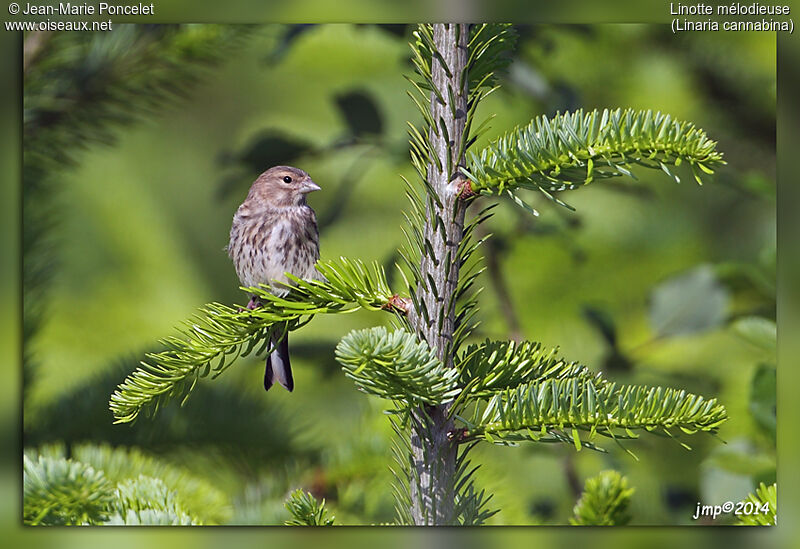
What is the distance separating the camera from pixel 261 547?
48.7 inches

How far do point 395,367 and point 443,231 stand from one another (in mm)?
158

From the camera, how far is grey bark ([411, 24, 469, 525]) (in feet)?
2.52

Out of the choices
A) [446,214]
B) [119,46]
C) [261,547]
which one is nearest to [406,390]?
[446,214]

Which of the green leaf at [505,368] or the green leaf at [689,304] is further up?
the green leaf at [689,304]

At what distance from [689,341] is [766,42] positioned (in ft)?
→ 1.82

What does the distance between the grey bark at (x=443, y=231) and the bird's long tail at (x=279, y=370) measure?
620 mm

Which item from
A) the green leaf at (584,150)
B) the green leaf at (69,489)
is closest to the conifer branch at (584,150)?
the green leaf at (584,150)

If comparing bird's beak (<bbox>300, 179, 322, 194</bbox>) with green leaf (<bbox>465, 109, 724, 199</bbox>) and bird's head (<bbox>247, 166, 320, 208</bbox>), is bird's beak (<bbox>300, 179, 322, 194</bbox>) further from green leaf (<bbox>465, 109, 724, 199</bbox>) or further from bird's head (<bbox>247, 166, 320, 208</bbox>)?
green leaf (<bbox>465, 109, 724, 199</bbox>)

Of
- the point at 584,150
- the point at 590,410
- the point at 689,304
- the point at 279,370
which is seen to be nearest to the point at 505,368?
the point at 590,410

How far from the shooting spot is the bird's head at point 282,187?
1.35 metres

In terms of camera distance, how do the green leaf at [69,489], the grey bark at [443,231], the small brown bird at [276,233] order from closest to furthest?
the grey bark at [443,231] → the green leaf at [69,489] → the small brown bird at [276,233]

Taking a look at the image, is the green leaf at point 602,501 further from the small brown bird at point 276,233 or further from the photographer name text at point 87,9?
the photographer name text at point 87,9

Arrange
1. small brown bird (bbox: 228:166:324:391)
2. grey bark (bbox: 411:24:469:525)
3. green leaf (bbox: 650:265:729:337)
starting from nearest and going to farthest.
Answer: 1. grey bark (bbox: 411:24:469:525)
2. small brown bird (bbox: 228:166:324:391)
3. green leaf (bbox: 650:265:729:337)

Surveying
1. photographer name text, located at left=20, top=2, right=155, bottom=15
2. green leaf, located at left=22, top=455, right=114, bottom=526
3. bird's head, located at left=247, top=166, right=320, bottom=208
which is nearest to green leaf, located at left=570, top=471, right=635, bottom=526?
green leaf, located at left=22, top=455, right=114, bottom=526
